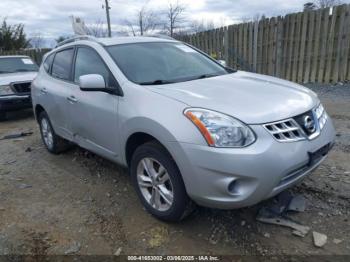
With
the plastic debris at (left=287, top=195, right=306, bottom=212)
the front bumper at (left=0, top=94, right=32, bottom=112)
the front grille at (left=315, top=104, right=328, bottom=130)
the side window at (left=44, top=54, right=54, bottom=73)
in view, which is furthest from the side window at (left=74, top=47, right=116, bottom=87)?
the front bumper at (left=0, top=94, right=32, bottom=112)

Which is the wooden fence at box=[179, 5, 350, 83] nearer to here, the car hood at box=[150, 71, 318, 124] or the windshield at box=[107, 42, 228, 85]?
the windshield at box=[107, 42, 228, 85]

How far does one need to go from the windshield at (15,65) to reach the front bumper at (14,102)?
128 centimetres

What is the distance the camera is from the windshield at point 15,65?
29.7 feet

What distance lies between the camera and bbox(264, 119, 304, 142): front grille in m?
2.44

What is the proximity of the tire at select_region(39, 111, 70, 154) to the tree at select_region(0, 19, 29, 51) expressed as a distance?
1914cm

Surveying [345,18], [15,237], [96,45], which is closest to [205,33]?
[345,18]

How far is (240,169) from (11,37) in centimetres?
2321

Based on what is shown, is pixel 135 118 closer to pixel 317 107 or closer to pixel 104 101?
pixel 104 101

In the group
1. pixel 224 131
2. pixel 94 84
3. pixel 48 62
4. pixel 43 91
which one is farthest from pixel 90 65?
pixel 224 131

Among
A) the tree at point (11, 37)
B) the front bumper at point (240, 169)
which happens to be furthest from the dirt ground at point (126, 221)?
the tree at point (11, 37)

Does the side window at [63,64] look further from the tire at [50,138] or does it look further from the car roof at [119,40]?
the tire at [50,138]

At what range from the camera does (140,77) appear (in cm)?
328

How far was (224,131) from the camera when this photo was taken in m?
2.41

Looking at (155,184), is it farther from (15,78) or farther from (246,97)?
(15,78)
